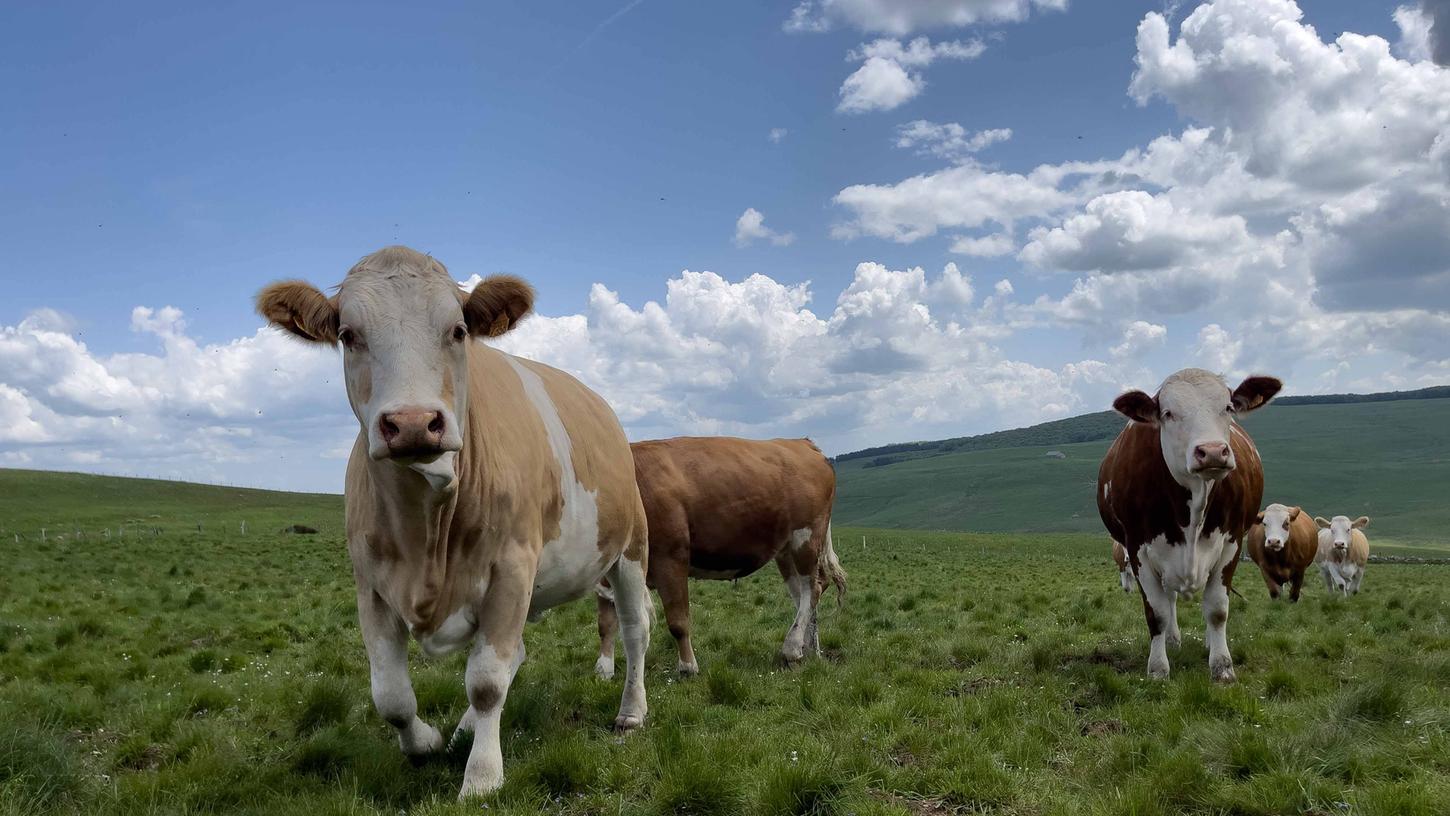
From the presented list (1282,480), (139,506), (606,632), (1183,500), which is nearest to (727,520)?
(606,632)

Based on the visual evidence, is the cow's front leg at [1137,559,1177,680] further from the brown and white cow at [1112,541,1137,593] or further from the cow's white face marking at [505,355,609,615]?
the brown and white cow at [1112,541,1137,593]

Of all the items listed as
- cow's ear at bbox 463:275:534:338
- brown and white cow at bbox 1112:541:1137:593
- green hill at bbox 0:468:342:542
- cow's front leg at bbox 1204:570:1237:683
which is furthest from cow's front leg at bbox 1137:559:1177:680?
green hill at bbox 0:468:342:542

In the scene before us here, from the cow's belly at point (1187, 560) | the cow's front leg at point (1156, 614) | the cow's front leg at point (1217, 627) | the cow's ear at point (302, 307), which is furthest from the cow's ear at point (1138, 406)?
the cow's ear at point (302, 307)

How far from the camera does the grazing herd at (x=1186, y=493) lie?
26.4ft

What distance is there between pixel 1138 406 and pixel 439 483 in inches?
258

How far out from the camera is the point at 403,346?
4355mm

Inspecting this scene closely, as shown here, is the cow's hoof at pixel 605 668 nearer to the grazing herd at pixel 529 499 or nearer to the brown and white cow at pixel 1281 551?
the grazing herd at pixel 529 499

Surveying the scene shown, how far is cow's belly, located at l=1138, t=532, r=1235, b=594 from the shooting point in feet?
27.6

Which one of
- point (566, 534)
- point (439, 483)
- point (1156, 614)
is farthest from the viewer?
point (1156, 614)

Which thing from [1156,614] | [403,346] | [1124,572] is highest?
[403,346]

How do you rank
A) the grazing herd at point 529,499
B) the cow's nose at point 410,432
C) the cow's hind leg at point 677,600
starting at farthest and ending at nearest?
the cow's hind leg at point 677,600 < the grazing herd at point 529,499 < the cow's nose at point 410,432

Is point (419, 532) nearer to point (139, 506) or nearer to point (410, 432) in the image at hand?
point (410, 432)

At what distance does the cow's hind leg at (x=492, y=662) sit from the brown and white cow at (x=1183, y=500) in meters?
5.70

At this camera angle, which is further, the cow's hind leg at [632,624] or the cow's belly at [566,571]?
the cow's hind leg at [632,624]
